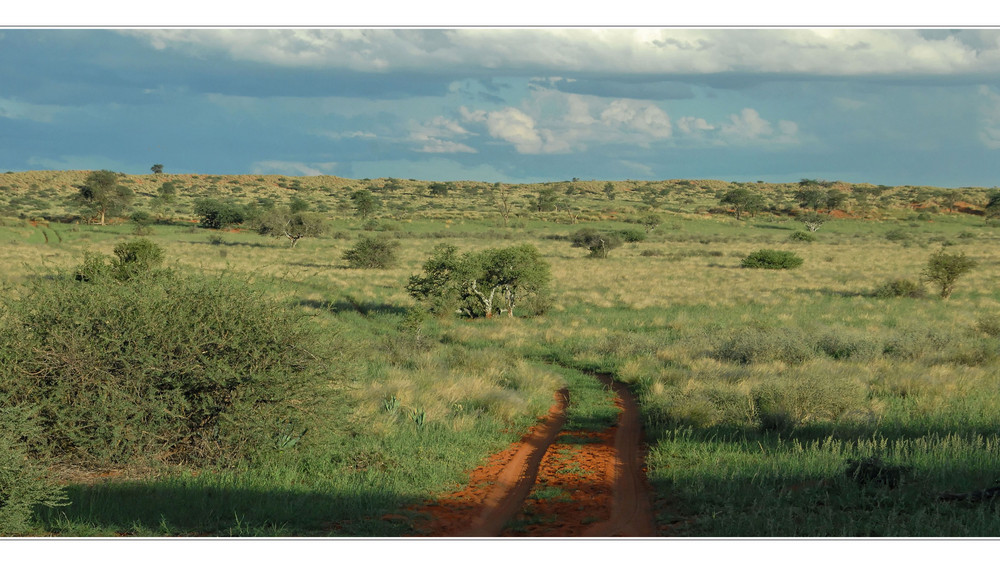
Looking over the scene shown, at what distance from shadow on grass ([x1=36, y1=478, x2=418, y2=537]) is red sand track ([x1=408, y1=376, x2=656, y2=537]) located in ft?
1.78

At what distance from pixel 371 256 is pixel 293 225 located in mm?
20219

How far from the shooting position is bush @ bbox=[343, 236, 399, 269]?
4394cm

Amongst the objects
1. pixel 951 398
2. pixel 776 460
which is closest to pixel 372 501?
pixel 776 460

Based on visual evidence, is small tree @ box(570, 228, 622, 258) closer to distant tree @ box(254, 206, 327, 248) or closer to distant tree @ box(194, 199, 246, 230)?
distant tree @ box(254, 206, 327, 248)

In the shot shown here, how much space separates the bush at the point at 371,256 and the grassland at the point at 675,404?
264 cm

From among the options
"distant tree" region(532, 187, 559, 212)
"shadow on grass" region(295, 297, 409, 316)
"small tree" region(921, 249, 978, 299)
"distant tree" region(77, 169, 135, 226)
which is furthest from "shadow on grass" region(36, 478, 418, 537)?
"distant tree" region(532, 187, 559, 212)

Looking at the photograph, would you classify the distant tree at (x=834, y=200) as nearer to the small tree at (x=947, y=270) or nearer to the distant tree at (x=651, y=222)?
the distant tree at (x=651, y=222)

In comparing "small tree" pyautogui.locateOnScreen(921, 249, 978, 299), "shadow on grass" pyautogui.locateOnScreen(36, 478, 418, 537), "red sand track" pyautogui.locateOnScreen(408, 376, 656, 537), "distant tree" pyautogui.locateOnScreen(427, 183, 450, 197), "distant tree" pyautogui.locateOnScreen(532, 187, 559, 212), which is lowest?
"red sand track" pyautogui.locateOnScreen(408, 376, 656, 537)

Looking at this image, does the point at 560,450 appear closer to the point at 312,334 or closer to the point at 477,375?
the point at 312,334

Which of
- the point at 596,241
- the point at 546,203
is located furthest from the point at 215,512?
the point at 546,203

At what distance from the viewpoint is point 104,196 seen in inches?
2896

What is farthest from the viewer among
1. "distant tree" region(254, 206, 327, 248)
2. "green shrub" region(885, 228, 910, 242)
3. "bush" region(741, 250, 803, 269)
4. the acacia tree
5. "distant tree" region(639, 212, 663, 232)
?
"distant tree" region(639, 212, 663, 232)

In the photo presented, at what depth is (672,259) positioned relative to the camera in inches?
2021

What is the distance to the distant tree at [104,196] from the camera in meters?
73.9
